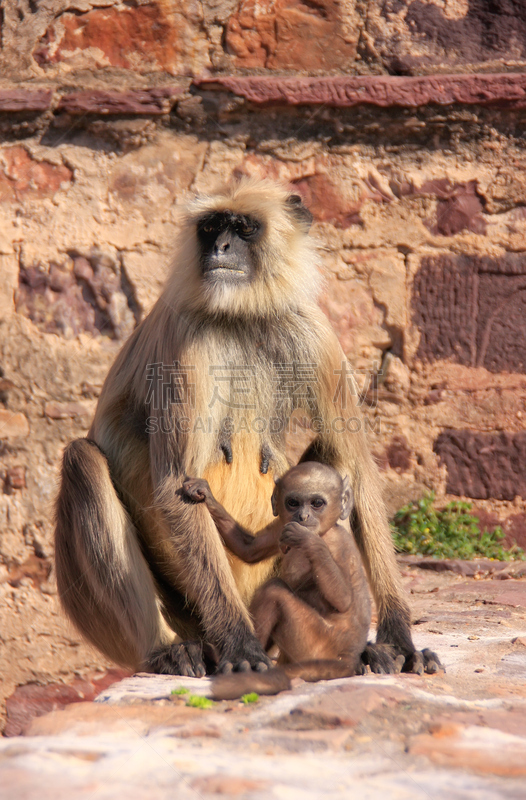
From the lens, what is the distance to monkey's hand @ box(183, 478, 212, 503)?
248cm

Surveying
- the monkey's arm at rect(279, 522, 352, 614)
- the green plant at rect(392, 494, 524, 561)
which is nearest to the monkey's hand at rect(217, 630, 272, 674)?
the monkey's arm at rect(279, 522, 352, 614)

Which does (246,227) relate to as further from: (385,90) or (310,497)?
(385,90)

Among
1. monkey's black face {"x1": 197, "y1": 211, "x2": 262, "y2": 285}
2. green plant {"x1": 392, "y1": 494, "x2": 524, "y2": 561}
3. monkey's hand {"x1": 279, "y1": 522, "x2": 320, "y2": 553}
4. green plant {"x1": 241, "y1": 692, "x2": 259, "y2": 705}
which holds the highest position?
monkey's black face {"x1": 197, "y1": 211, "x2": 262, "y2": 285}

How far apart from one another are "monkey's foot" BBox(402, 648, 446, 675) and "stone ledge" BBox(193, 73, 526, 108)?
101 inches

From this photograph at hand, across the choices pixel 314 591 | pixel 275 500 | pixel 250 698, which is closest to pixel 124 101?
pixel 275 500

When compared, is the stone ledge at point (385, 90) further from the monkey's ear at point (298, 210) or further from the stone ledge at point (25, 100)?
the monkey's ear at point (298, 210)

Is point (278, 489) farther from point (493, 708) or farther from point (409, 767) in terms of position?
point (409, 767)

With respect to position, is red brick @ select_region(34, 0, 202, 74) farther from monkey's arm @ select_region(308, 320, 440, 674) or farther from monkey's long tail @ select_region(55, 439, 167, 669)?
monkey's long tail @ select_region(55, 439, 167, 669)

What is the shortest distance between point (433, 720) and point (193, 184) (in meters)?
2.91

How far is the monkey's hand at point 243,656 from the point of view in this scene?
87.4 inches

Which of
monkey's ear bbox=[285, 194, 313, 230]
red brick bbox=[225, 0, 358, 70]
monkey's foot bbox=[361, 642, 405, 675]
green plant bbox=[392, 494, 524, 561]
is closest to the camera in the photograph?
monkey's foot bbox=[361, 642, 405, 675]

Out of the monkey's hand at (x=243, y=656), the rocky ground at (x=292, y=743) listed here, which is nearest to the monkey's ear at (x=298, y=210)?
the monkey's hand at (x=243, y=656)

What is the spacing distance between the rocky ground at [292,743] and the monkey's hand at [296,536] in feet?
1.24

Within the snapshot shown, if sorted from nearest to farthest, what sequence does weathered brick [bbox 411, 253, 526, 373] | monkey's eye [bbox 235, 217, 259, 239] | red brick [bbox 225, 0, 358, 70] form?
monkey's eye [bbox 235, 217, 259, 239]
weathered brick [bbox 411, 253, 526, 373]
red brick [bbox 225, 0, 358, 70]
